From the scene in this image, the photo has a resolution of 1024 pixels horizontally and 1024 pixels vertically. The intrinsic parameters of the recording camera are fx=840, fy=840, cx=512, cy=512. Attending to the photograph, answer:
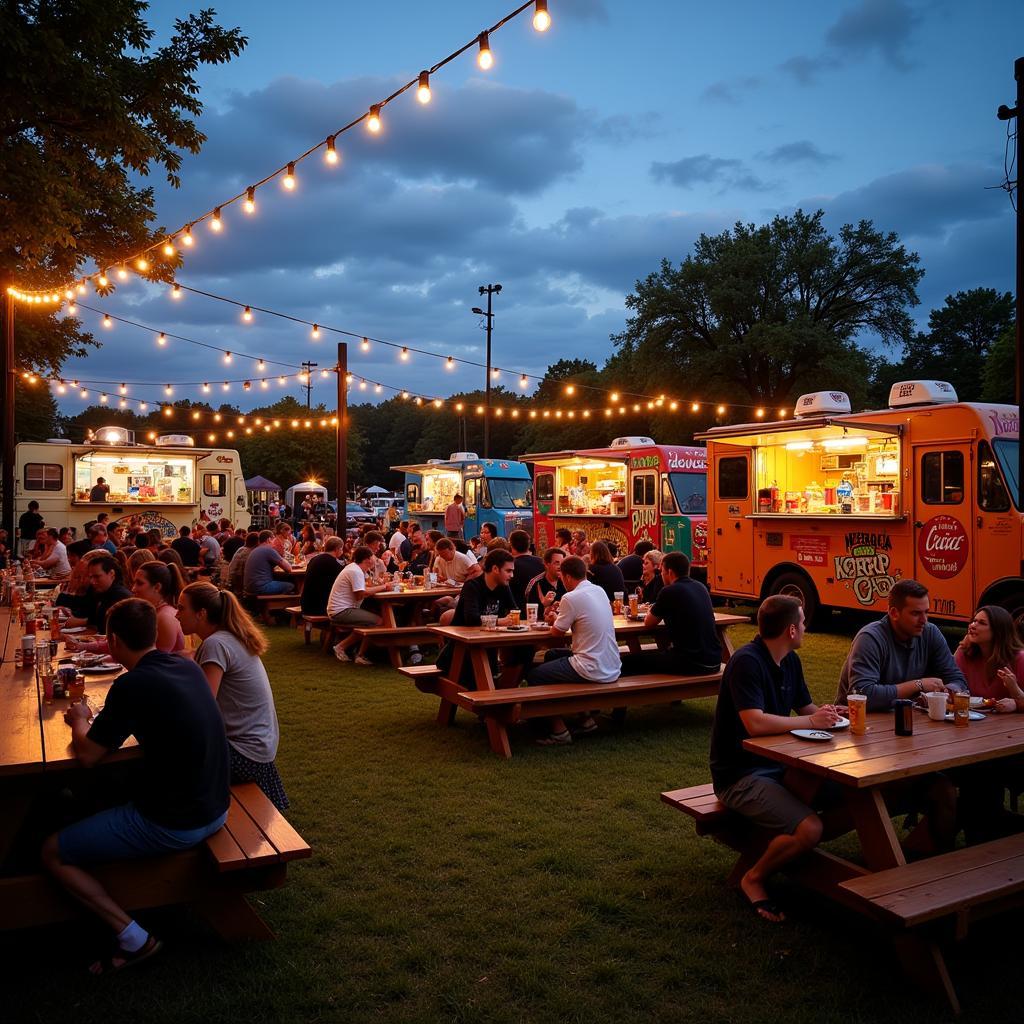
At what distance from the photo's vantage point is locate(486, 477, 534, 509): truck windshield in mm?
21250

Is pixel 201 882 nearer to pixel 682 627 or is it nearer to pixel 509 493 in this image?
pixel 682 627

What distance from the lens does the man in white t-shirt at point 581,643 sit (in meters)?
6.46

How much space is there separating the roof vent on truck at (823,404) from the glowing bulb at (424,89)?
6509mm

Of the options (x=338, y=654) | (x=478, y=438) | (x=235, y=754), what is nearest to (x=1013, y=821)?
(x=235, y=754)

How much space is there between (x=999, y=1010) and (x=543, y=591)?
550 cm

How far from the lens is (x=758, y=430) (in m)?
11.9

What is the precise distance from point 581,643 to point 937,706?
2.95m

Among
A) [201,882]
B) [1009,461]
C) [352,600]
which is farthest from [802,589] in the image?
[201,882]

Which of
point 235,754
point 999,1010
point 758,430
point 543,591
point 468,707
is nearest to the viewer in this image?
point 999,1010

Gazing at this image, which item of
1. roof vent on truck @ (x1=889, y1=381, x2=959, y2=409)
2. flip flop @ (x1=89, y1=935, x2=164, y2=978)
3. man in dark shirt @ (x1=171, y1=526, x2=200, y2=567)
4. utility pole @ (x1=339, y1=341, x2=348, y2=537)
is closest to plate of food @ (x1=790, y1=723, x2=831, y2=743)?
flip flop @ (x1=89, y1=935, x2=164, y2=978)

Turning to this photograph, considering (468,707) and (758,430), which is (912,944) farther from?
(758,430)

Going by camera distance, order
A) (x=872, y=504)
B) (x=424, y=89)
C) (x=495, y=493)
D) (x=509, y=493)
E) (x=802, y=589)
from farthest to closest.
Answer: (x=509, y=493) < (x=495, y=493) < (x=802, y=589) < (x=872, y=504) < (x=424, y=89)

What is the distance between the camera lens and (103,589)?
689cm

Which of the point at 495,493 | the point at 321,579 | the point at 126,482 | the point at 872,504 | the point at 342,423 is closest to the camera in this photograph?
the point at 321,579
